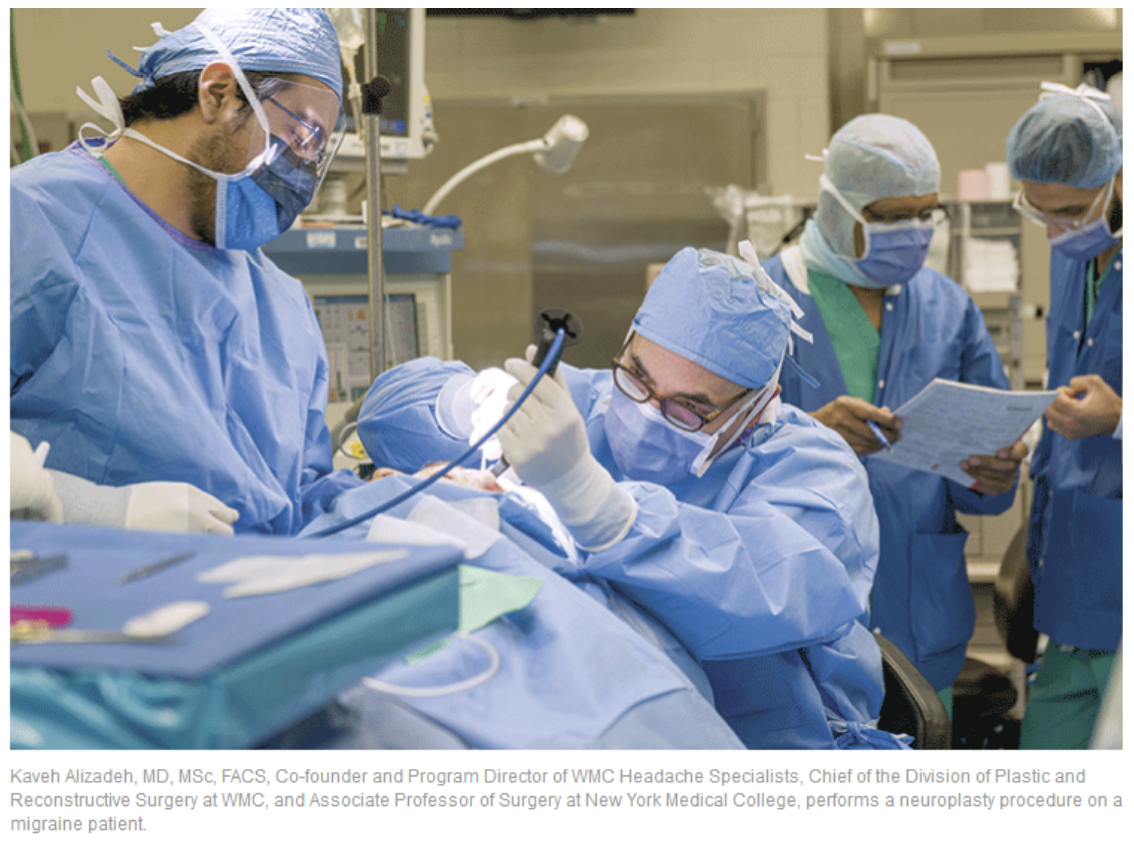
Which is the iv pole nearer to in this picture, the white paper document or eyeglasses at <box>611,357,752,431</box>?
eyeglasses at <box>611,357,752,431</box>

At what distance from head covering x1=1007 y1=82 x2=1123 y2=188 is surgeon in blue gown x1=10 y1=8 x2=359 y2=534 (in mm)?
1468

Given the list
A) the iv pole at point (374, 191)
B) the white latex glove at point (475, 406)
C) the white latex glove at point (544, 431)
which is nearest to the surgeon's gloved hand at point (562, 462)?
the white latex glove at point (544, 431)

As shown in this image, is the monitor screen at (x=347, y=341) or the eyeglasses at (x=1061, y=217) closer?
the eyeglasses at (x=1061, y=217)

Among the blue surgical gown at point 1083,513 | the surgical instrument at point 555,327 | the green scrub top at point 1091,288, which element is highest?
the green scrub top at point 1091,288

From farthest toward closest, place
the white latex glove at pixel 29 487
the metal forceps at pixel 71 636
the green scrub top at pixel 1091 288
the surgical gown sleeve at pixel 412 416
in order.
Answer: the green scrub top at pixel 1091 288 → the surgical gown sleeve at pixel 412 416 → the white latex glove at pixel 29 487 → the metal forceps at pixel 71 636

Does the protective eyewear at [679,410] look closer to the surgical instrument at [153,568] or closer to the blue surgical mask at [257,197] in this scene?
the blue surgical mask at [257,197]

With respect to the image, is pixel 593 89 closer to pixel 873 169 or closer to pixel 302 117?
pixel 873 169

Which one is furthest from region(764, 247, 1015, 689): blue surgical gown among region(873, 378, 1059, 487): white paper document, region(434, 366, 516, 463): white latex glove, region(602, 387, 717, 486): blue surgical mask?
region(434, 366, 516, 463): white latex glove

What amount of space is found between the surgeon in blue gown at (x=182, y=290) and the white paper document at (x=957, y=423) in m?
1.15

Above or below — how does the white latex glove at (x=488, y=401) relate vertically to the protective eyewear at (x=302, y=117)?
below

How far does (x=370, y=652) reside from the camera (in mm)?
604

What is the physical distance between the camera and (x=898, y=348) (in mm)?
2193

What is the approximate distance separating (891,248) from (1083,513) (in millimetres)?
686

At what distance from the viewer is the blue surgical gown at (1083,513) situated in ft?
6.53
